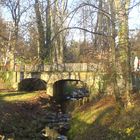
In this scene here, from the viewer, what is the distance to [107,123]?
19.3 m

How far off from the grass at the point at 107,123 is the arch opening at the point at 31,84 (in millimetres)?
13467

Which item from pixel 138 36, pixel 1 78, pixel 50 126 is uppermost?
pixel 138 36

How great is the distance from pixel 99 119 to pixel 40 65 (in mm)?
14120

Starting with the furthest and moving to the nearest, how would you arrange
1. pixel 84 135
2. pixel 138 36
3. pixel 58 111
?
pixel 58 111
pixel 138 36
pixel 84 135

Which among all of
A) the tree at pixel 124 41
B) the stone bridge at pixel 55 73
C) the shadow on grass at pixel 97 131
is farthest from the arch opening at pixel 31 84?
the tree at pixel 124 41

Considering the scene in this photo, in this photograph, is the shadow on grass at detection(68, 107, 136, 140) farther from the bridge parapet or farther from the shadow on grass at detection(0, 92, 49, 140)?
the bridge parapet

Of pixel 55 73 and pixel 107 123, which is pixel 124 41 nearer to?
pixel 107 123

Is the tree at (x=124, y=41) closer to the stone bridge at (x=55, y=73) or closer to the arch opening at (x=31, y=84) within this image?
the stone bridge at (x=55, y=73)

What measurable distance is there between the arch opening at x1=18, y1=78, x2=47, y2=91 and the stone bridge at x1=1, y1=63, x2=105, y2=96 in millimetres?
865

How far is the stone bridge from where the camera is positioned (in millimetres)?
32003

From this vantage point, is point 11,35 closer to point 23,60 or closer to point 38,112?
point 23,60

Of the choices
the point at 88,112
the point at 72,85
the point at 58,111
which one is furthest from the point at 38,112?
the point at 72,85

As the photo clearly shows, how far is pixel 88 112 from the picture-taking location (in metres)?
23.4

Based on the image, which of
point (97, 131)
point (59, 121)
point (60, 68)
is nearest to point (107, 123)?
point (97, 131)
